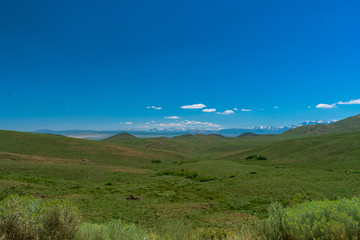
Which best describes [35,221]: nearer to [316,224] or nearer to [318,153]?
[316,224]

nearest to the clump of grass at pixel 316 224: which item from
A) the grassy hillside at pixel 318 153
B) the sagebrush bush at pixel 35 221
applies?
the sagebrush bush at pixel 35 221

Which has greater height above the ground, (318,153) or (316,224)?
(316,224)

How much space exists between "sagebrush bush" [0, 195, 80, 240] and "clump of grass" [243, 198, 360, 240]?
7.84 m

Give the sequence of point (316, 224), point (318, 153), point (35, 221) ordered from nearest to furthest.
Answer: point (35, 221) < point (316, 224) < point (318, 153)

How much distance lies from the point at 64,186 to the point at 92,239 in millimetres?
23941

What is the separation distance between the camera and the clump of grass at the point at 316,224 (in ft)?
23.2

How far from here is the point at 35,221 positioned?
686cm

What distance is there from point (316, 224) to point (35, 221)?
34.3 feet

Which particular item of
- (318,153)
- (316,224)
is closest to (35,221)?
(316,224)

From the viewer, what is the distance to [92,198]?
21.5m

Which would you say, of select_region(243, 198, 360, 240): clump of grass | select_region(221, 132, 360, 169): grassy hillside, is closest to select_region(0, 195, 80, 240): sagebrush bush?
select_region(243, 198, 360, 240): clump of grass

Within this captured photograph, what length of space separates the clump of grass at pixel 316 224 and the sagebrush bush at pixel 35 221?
25.7 ft

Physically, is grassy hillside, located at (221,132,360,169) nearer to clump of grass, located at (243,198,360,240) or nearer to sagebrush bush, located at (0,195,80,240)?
clump of grass, located at (243,198,360,240)

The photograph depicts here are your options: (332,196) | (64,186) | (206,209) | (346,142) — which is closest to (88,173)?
(64,186)
